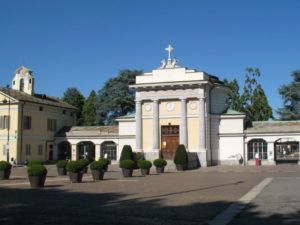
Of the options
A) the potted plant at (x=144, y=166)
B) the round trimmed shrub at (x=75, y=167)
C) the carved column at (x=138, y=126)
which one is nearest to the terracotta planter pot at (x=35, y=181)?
the round trimmed shrub at (x=75, y=167)

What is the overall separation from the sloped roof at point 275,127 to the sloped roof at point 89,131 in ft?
51.1

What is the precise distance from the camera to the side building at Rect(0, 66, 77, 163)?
1682 inches

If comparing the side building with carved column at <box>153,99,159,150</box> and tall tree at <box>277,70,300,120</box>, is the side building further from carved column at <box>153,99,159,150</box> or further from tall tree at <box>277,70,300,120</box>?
tall tree at <box>277,70,300,120</box>

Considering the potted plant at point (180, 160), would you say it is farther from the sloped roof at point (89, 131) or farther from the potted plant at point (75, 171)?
the potted plant at point (75, 171)

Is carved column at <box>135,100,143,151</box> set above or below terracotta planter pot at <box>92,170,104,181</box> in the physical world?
above

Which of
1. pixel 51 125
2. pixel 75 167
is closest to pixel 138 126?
pixel 51 125

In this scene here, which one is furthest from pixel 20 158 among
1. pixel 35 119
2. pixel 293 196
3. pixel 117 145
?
pixel 293 196

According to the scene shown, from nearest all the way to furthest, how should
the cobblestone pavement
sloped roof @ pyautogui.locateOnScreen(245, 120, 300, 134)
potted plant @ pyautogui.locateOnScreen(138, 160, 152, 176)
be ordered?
1. the cobblestone pavement
2. potted plant @ pyautogui.locateOnScreen(138, 160, 152, 176)
3. sloped roof @ pyautogui.locateOnScreen(245, 120, 300, 134)

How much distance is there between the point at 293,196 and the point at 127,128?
31047 millimetres

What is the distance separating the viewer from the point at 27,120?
44156 mm

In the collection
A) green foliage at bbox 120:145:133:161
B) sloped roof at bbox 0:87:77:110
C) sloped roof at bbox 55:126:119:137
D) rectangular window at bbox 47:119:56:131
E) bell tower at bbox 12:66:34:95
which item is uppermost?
bell tower at bbox 12:66:34:95

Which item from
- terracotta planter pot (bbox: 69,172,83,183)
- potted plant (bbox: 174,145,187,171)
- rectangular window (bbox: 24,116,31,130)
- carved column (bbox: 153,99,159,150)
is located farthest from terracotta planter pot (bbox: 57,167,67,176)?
rectangular window (bbox: 24,116,31,130)

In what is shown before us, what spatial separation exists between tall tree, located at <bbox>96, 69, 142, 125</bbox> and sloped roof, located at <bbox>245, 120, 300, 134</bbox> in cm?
2594

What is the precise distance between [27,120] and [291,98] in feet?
116
